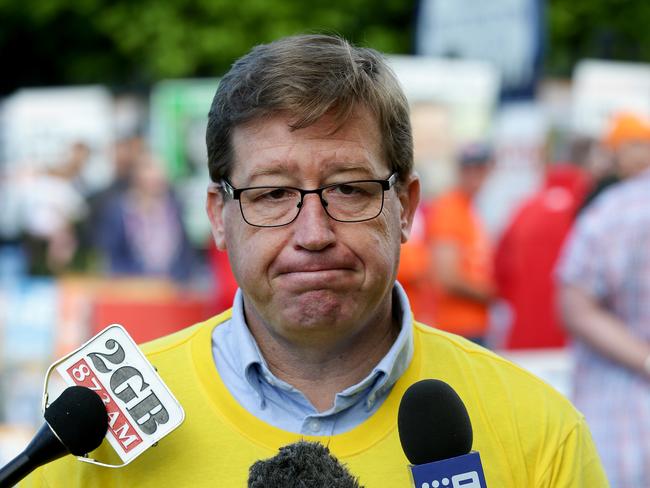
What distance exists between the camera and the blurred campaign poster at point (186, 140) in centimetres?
1075

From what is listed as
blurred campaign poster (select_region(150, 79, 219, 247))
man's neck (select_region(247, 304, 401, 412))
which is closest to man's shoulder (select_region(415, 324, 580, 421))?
man's neck (select_region(247, 304, 401, 412))

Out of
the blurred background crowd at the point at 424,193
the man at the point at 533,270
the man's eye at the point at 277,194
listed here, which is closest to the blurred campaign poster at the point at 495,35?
the blurred background crowd at the point at 424,193

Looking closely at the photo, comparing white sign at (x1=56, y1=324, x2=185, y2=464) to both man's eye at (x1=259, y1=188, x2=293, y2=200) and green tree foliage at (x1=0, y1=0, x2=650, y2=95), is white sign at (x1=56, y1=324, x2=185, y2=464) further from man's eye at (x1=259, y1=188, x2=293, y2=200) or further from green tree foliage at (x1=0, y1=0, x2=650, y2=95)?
green tree foliage at (x1=0, y1=0, x2=650, y2=95)

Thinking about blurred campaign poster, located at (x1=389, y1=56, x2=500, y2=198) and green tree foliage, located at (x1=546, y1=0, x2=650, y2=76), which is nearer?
blurred campaign poster, located at (x1=389, y1=56, x2=500, y2=198)

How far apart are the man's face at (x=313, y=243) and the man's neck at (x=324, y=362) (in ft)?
0.21

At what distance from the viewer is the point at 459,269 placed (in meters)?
8.03

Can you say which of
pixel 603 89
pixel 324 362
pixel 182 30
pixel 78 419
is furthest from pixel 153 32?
pixel 78 419

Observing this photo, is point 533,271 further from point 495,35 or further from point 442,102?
point 495,35

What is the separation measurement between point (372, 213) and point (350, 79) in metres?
0.30

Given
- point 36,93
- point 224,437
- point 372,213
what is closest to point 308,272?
point 372,213

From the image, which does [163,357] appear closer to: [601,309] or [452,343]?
[452,343]

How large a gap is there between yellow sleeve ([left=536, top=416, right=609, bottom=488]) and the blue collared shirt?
404 mm

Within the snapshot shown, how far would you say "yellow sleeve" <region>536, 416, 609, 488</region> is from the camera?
2.40 m

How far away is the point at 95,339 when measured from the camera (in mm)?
2338
